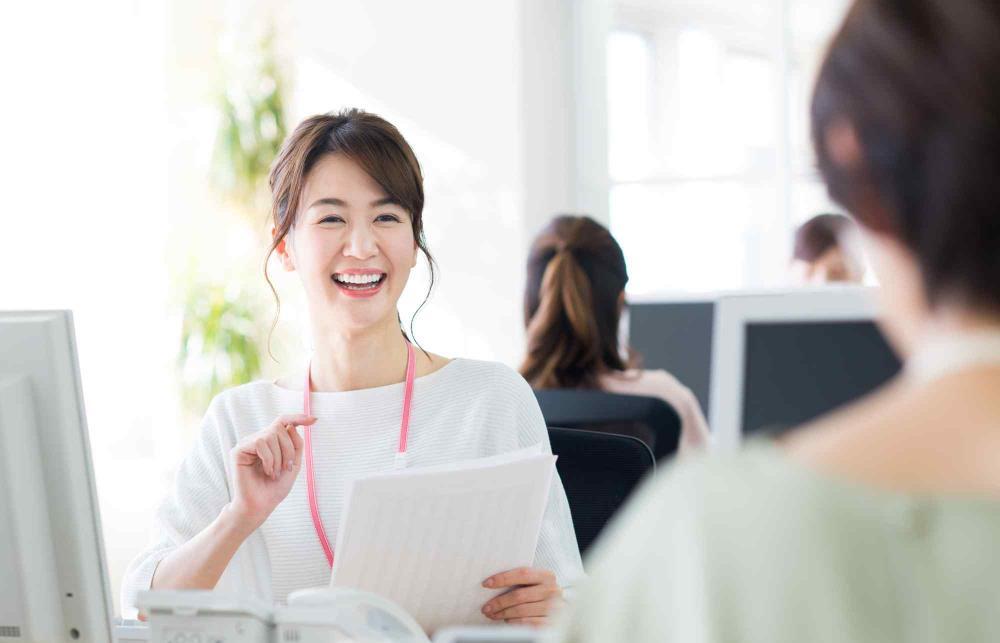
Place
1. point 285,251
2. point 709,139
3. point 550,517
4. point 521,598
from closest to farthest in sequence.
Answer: point 521,598
point 550,517
point 285,251
point 709,139

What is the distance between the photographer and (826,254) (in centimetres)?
419

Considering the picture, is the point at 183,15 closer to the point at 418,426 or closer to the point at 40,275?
the point at 40,275

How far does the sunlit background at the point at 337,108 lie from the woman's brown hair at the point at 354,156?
256 centimetres

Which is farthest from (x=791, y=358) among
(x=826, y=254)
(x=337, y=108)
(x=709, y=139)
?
(x=337, y=108)

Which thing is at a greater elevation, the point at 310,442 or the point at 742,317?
the point at 742,317

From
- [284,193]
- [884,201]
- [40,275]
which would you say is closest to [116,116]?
[40,275]

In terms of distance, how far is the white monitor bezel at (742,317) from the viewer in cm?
114

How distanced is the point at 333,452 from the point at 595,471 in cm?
46

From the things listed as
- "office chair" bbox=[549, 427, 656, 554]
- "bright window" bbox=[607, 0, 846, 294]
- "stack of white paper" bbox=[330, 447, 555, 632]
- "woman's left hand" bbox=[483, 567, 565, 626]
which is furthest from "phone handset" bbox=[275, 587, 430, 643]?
"bright window" bbox=[607, 0, 846, 294]

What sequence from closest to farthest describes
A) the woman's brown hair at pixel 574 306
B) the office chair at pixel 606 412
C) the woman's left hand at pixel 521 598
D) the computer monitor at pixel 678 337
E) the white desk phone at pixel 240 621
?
the white desk phone at pixel 240 621, the woman's left hand at pixel 521 598, the office chair at pixel 606 412, the woman's brown hair at pixel 574 306, the computer monitor at pixel 678 337

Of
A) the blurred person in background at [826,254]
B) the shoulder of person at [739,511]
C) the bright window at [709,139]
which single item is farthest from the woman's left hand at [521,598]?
the bright window at [709,139]

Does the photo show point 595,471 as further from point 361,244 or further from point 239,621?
point 239,621

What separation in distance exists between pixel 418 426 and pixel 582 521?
0.36 meters

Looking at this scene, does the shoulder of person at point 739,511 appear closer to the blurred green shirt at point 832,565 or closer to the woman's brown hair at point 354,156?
the blurred green shirt at point 832,565
